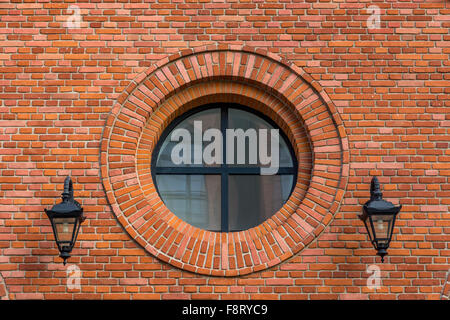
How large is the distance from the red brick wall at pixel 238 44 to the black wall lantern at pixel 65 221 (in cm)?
34

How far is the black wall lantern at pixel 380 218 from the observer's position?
4.11 metres

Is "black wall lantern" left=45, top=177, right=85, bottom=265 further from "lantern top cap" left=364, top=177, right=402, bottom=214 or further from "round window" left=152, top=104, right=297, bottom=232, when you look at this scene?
"lantern top cap" left=364, top=177, right=402, bottom=214

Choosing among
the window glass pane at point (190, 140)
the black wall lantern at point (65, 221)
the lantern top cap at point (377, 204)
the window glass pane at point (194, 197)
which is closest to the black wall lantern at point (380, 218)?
the lantern top cap at point (377, 204)

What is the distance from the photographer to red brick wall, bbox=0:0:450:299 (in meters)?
4.47

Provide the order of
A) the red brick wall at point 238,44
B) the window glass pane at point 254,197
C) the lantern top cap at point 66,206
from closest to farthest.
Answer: the lantern top cap at point 66,206
the red brick wall at point 238,44
the window glass pane at point 254,197

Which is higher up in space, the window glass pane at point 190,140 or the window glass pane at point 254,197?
the window glass pane at point 190,140

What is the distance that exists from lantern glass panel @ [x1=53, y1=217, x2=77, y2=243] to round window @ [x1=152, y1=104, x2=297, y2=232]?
1118 mm

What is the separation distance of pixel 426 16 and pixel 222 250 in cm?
332

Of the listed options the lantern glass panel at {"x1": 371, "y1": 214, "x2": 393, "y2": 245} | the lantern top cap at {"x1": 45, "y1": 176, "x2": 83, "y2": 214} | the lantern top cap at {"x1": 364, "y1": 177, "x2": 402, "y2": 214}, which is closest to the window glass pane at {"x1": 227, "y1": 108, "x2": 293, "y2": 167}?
the lantern top cap at {"x1": 364, "y1": 177, "x2": 402, "y2": 214}

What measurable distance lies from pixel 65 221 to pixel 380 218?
286 centimetres

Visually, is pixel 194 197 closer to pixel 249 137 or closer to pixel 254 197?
pixel 254 197

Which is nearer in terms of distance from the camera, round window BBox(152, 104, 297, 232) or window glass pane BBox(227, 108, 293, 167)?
round window BBox(152, 104, 297, 232)

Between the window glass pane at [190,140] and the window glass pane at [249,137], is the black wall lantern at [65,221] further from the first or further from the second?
the window glass pane at [249,137]
